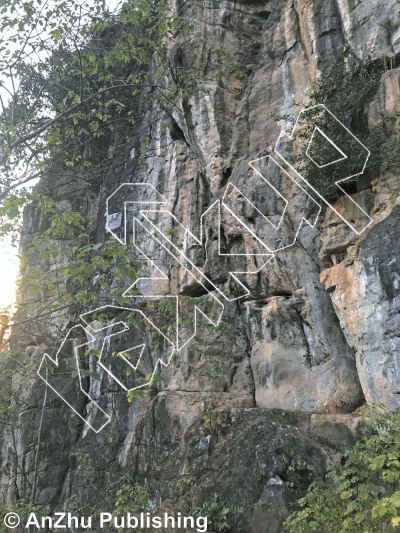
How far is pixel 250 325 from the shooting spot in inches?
309

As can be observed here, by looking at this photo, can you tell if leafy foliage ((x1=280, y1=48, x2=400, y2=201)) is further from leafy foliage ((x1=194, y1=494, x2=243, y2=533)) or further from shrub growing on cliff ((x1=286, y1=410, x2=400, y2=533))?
leafy foliage ((x1=194, y1=494, x2=243, y2=533))

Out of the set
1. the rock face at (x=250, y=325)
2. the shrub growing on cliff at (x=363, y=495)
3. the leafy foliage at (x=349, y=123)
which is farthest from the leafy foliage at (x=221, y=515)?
the leafy foliage at (x=349, y=123)

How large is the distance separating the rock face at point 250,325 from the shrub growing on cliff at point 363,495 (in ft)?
2.26

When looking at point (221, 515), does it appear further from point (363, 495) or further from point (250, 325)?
point (250, 325)

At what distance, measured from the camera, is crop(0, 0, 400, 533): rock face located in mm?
5934

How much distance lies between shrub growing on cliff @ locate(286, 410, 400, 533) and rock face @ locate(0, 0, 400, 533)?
2.26 ft

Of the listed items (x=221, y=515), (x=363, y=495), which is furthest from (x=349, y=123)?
(x=221, y=515)

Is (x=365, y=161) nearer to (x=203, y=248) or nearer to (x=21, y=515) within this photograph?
(x=203, y=248)

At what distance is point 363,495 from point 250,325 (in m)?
4.28

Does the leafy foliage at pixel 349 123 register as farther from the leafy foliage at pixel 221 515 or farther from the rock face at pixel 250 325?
the leafy foliage at pixel 221 515

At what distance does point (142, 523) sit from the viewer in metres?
6.36

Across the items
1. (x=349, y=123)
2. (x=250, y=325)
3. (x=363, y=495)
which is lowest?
(x=363, y=495)

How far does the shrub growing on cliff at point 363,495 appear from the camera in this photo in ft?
11.3

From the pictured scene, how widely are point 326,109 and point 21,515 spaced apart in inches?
377
